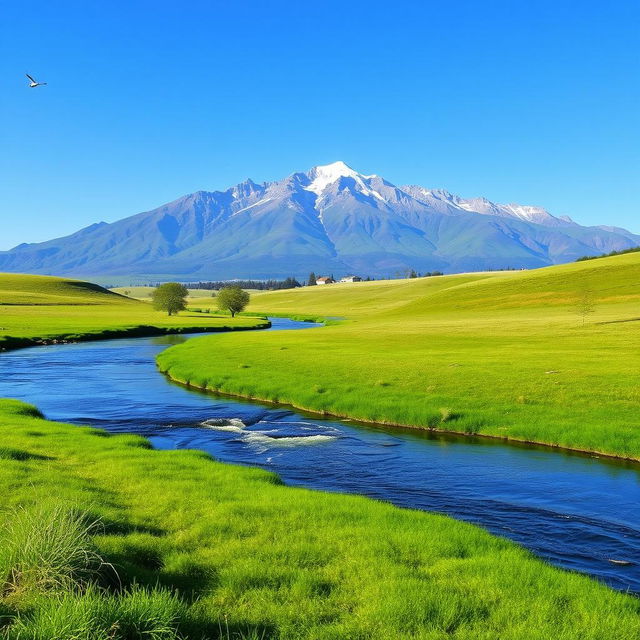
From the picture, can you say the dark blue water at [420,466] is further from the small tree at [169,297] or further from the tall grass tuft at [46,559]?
the small tree at [169,297]

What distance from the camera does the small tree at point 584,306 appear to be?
80.8 m

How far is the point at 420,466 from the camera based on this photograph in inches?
1049

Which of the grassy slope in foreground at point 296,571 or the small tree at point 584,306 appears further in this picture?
the small tree at point 584,306

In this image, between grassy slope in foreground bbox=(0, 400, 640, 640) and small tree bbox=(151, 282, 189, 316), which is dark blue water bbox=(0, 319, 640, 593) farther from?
small tree bbox=(151, 282, 189, 316)

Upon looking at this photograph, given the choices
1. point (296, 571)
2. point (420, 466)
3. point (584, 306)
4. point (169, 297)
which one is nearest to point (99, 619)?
point (296, 571)

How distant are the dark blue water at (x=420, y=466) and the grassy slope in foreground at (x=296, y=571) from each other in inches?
140

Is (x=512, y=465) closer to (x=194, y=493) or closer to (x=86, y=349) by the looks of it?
(x=194, y=493)

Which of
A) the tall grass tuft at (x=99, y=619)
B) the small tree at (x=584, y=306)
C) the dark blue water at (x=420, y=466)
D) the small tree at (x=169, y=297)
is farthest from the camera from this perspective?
the small tree at (x=169, y=297)

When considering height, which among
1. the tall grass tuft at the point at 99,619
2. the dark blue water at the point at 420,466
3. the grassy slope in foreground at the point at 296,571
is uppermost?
the tall grass tuft at the point at 99,619

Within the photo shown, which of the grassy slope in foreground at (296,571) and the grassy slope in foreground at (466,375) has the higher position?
the grassy slope in foreground at (466,375)

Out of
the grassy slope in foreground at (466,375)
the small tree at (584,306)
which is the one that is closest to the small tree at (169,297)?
the grassy slope in foreground at (466,375)

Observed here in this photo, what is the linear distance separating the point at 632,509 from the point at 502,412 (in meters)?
14.3

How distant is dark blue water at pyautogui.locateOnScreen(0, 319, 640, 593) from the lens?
18422mm

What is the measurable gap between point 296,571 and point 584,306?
76411mm
